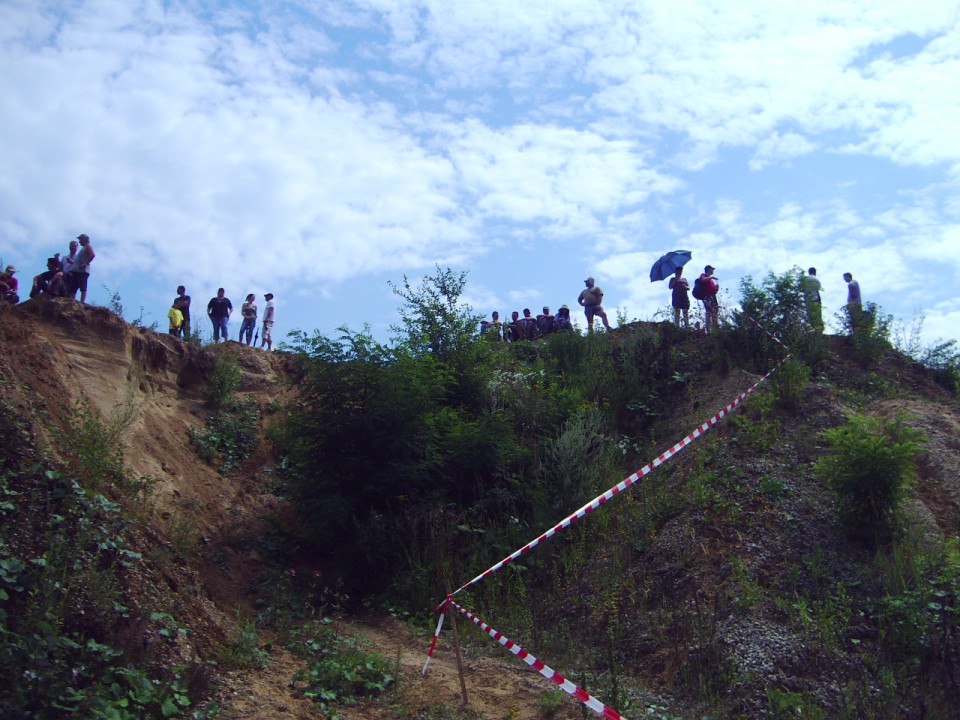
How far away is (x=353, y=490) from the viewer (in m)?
12.4

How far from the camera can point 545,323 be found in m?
23.0

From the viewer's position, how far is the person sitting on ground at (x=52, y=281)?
50.4 feet

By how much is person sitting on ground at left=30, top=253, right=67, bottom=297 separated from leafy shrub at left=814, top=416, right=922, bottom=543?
13.0 m

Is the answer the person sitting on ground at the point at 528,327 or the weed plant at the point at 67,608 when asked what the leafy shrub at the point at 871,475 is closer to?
the weed plant at the point at 67,608

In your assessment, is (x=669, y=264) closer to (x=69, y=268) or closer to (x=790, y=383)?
(x=790, y=383)

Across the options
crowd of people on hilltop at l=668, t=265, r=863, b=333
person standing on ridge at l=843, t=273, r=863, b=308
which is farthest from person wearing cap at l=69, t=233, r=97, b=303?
person standing on ridge at l=843, t=273, r=863, b=308

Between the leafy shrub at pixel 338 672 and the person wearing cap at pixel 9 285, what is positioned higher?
the person wearing cap at pixel 9 285

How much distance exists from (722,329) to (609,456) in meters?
4.60

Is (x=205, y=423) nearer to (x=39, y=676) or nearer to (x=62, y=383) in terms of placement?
(x=62, y=383)

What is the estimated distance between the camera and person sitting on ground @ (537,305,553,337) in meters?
22.8

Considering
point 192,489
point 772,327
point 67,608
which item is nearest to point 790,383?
point 772,327

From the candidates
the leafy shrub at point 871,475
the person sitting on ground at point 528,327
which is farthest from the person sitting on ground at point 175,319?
the leafy shrub at point 871,475

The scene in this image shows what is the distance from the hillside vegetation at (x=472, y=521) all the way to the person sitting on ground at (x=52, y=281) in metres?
2.06

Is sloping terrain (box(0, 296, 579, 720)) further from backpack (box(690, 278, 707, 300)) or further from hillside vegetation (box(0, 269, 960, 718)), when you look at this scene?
backpack (box(690, 278, 707, 300))
